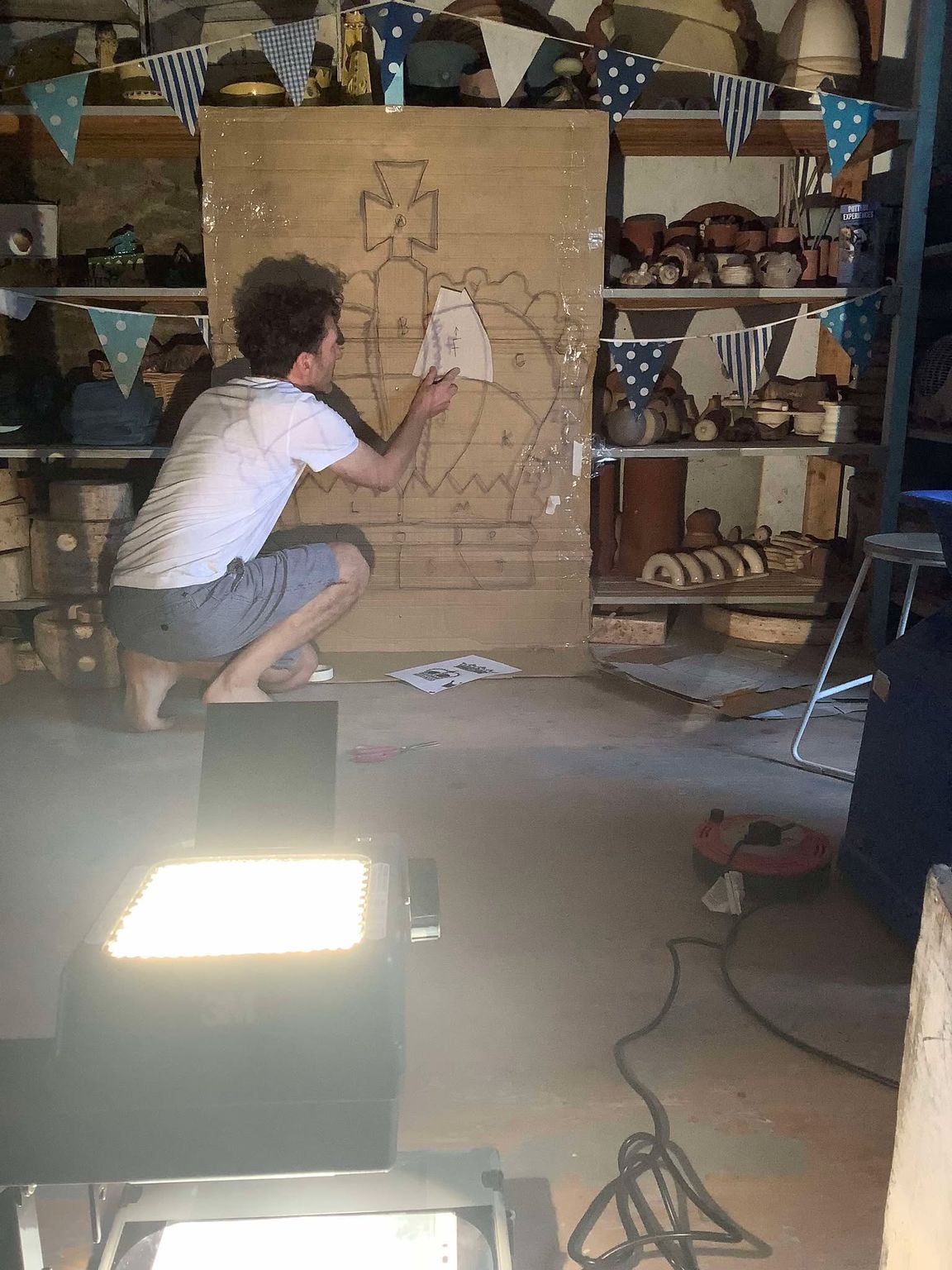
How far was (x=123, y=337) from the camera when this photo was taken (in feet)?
12.7

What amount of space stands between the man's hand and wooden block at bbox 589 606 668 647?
1084 millimetres

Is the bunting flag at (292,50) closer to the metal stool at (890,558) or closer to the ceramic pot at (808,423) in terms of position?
the ceramic pot at (808,423)

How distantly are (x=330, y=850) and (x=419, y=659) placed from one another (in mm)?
3195

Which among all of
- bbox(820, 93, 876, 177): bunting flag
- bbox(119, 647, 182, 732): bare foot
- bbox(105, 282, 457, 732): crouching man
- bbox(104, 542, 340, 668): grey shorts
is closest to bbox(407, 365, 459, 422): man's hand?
bbox(105, 282, 457, 732): crouching man

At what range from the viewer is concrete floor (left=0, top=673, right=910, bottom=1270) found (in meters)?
1.56

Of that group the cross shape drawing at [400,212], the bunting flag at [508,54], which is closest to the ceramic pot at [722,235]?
the bunting flag at [508,54]

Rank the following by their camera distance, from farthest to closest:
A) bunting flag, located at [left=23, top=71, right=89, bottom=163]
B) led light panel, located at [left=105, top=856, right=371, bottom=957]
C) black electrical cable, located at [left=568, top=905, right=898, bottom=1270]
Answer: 1. bunting flag, located at [left=23, top=71, right=89, bottom=163]
2. black electrical cable, located at [left=568, top=905, right=898, bottom=1270]
3. led light panel, located at [left=105, top=856, right=371, bottom=957]

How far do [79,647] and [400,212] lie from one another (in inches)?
77.0

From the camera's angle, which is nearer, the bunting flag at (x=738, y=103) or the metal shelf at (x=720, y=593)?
the bunting flag at (x=738, y=103)

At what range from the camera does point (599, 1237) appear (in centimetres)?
141

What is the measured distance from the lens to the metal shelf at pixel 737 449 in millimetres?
4176

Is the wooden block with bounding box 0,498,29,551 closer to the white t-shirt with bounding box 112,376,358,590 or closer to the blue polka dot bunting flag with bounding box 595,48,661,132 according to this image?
the white t-shirt with bounding box 112,376,358,590

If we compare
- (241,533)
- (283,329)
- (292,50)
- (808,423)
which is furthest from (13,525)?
(808,423)

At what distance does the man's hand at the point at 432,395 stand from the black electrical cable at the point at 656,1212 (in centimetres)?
264
